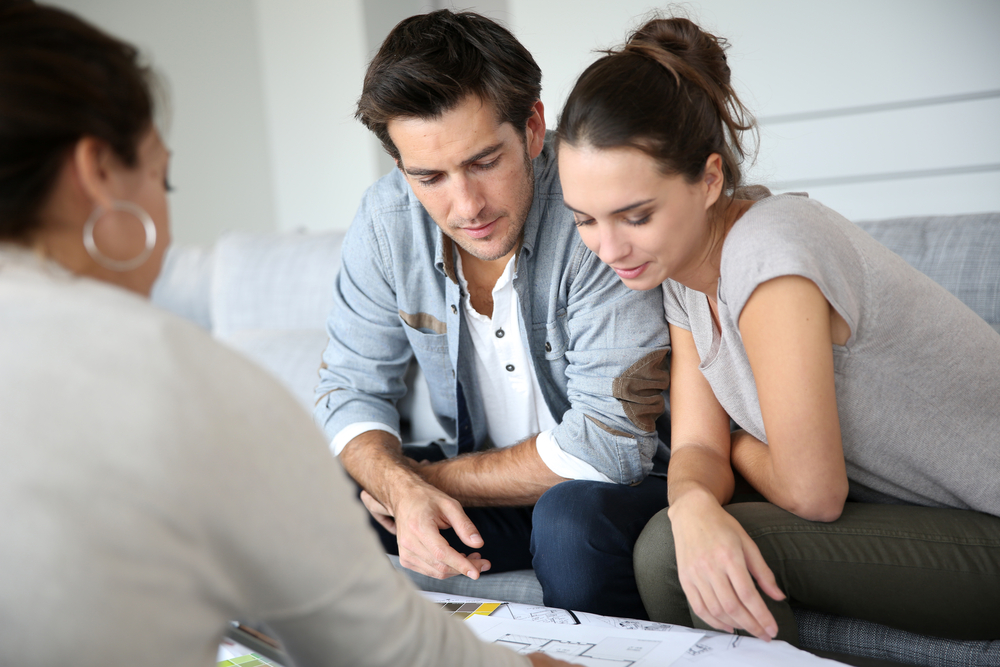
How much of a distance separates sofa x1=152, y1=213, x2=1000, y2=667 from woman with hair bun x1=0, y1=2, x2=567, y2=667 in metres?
0.38

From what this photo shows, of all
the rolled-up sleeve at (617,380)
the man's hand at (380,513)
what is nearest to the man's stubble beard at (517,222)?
the rolled-up sleeve at (617,380)

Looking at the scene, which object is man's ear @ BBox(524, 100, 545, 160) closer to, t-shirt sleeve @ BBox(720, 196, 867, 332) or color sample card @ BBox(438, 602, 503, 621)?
t-shirt sleeve @ BBox(720, 196, 867, 332)

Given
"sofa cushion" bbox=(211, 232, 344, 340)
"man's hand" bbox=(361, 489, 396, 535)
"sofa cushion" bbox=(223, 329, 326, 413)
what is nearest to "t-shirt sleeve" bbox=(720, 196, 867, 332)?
"man's hand" bbox=(361, 489, 396, 535)

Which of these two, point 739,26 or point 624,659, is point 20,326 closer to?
point 624,659

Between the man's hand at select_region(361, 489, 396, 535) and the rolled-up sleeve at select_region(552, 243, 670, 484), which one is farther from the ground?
the rolled-up sleeve at select_region(552, 243, 670, 484)

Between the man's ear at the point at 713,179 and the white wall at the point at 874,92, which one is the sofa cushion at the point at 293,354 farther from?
the white wall at the point at 874,92

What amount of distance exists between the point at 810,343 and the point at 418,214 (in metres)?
0.80

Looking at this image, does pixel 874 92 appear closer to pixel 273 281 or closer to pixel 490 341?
pixel 490 341

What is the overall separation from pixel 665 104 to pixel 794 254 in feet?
0.85

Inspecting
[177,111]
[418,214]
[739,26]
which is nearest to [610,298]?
[418,214]

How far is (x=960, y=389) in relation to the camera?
1051 millimetres

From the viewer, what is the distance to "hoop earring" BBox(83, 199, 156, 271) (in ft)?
1.78

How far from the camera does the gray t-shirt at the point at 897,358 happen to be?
3.30 feet

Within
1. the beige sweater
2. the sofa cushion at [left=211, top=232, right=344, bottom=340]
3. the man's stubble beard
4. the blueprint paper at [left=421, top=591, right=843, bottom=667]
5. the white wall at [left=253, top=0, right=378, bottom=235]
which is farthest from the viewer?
the white wall at [left=253, top=0, right=378, bottom=235]
